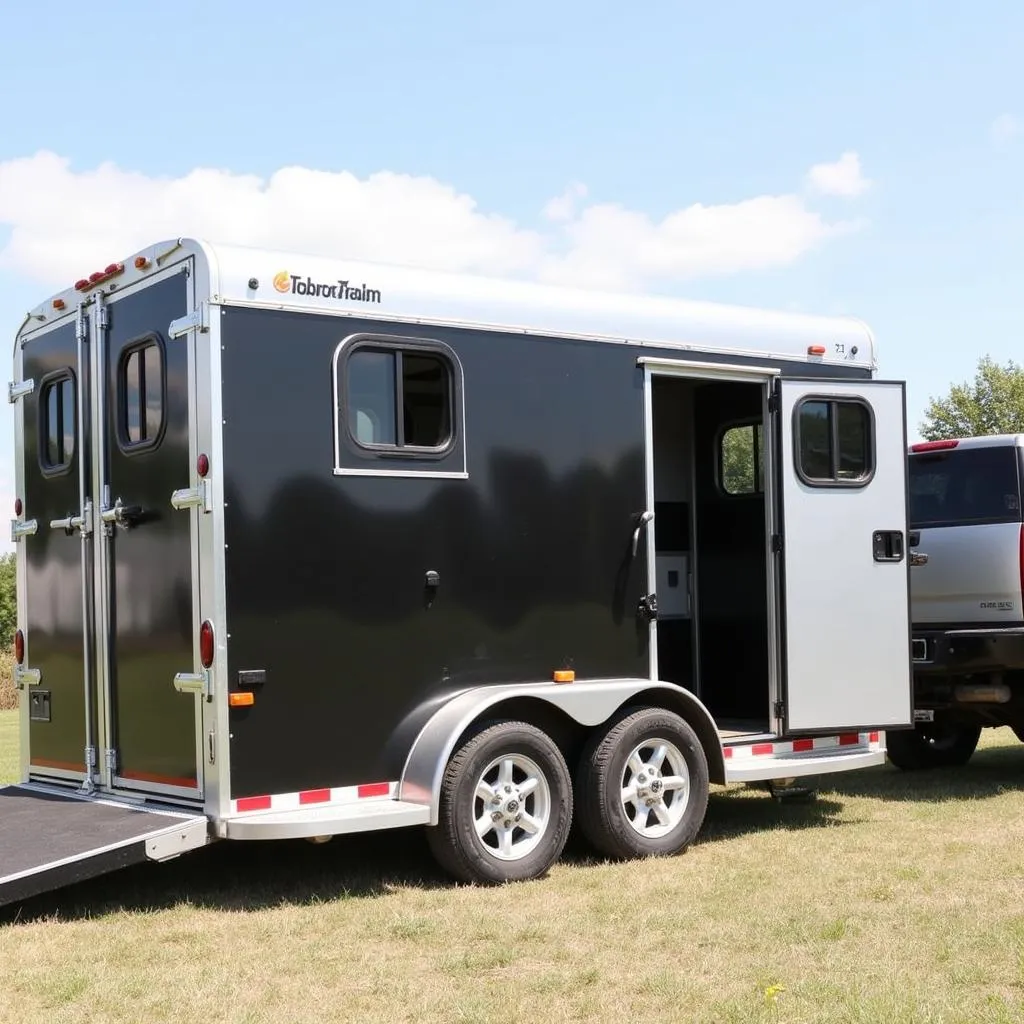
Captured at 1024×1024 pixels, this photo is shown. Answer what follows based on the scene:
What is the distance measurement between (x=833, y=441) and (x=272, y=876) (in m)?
3.86

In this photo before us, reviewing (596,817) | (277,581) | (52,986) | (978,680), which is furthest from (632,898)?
(978,680)

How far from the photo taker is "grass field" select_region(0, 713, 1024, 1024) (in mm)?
4789

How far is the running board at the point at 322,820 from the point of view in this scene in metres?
6.20

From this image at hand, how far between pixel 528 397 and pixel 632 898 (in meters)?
2.50

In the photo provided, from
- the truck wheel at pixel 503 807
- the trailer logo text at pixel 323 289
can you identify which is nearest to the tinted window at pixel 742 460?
the truck wheel at pixel 503 807

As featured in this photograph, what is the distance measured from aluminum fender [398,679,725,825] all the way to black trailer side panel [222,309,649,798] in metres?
0.11

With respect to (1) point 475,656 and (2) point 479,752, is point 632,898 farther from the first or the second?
(1) point 475,656

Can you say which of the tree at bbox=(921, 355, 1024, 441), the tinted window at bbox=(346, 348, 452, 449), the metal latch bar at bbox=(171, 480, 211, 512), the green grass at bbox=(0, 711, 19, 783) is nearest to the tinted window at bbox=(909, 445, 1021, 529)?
the tinted window at bbox=(346, 348, 452, 449)

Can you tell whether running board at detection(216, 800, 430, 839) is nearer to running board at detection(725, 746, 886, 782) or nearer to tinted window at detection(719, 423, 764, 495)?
running board at detection(725, 746, 886, 782)

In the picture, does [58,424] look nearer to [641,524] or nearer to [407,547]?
[407,547]

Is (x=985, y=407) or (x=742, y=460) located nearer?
(x=742, y=460)

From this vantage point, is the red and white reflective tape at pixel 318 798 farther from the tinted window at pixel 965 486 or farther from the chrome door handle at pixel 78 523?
the tinted window at pixel 965 486

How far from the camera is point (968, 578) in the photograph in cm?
945

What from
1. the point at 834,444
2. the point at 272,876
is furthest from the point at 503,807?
the point at 834,444
